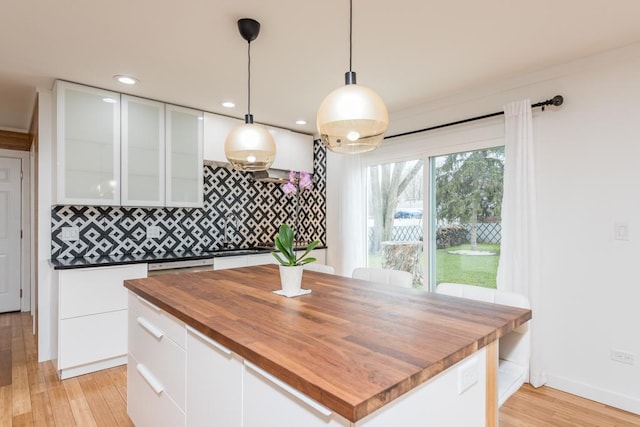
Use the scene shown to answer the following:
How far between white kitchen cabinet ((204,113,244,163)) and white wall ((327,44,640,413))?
276cm

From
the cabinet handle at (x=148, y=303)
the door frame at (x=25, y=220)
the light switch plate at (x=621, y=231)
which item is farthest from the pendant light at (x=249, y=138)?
the door frame at (x=25, y=220)

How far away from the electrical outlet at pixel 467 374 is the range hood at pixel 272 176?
3222 millimetres

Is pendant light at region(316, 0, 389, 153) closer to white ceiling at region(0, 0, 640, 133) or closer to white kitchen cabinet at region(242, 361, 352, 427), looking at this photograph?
white ceiling at region(0, 0, 640, 133)

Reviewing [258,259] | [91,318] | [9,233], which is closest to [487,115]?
[258,259]

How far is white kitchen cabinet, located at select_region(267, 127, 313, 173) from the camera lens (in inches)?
166

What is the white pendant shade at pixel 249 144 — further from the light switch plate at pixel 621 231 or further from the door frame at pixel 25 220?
the door frame at pixel 25 220

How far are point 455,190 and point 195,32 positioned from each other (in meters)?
2.54

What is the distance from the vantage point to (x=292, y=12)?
1.92 m

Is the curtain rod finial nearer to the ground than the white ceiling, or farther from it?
nearer to the ground

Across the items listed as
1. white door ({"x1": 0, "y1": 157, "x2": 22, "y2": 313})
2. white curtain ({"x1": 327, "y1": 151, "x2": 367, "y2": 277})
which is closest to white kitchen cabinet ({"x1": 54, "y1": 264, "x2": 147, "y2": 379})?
white curtain ({"x1": 327, "y1": 151, "x2": 367, "y2": 277})

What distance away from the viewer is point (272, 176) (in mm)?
4113

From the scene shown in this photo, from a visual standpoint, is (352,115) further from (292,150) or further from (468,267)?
(292,150)

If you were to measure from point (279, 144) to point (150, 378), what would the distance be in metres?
2.99

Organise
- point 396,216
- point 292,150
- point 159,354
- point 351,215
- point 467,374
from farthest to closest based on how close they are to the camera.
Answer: point 292,150
point 351,215
point 396,216
point 159,354
point 467,374
